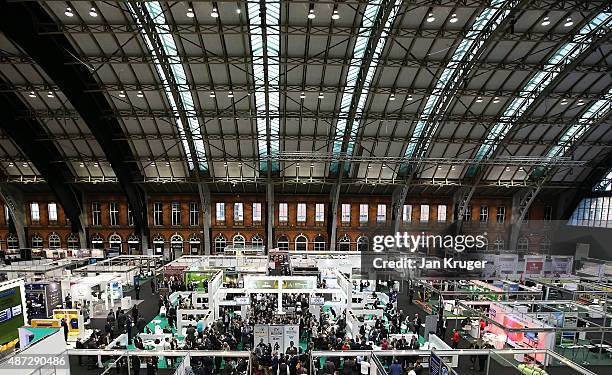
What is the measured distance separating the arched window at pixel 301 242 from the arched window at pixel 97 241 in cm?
1816

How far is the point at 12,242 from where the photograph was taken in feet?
117

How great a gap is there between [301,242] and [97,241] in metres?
19.0

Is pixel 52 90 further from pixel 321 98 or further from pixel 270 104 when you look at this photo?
pixel 321 98

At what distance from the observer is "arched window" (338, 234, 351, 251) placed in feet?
119

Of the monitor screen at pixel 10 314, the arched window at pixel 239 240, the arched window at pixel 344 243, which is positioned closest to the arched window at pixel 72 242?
the arched window at pixel 239 240

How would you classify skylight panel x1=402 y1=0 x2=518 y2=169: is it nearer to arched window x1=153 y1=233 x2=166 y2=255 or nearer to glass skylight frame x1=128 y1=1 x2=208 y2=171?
glass skylight frame x1=128 y1=1 x2=208 y2=171

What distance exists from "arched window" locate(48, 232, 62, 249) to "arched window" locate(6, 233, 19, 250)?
3.18 meters

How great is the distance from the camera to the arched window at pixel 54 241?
117 ft

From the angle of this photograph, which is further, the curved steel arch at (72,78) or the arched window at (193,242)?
the arched window at (193,242)

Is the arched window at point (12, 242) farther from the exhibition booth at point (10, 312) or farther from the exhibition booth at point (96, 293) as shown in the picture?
the exhibition booth at point (10, 312)

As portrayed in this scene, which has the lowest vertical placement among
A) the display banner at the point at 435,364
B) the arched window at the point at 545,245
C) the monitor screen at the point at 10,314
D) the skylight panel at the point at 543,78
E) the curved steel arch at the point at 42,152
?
the arched window at the point at 545,245

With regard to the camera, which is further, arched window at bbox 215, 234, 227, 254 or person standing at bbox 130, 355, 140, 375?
arched window at bbox 215, 234, 227, 254

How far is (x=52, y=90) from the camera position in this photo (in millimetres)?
22422

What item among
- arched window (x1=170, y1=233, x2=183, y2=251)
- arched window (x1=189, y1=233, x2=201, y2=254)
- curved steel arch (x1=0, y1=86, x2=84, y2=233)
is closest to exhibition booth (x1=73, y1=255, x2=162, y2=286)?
arched window (x1=170, y1=233, x2=183, y2=251)
